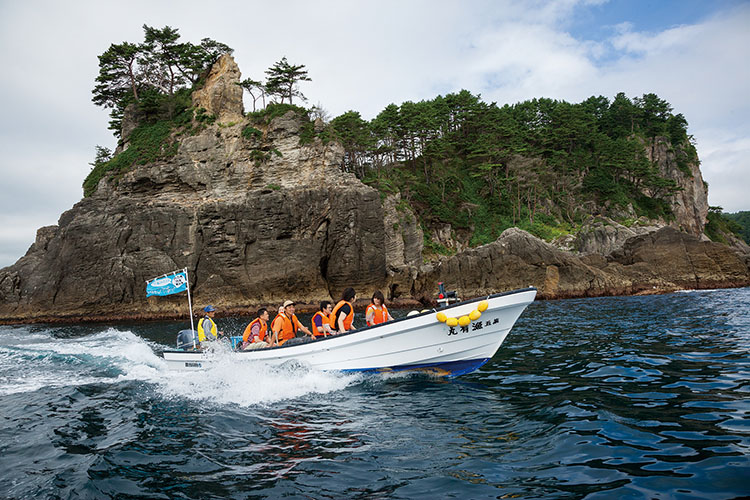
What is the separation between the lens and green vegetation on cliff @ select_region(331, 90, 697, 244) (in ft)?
161

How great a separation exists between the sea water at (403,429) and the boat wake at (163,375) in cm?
6

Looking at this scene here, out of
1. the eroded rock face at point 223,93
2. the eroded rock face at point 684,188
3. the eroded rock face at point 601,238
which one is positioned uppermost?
the eroded rock face at point 223,93

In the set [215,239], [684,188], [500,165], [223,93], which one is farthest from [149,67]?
[684,188]

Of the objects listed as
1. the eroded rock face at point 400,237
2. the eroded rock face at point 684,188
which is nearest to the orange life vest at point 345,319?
the eroded rock face at point 400,237

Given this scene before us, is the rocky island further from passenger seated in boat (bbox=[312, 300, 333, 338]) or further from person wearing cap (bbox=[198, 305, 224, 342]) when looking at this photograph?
passenger seated in boat (bbox=[312, 300, 333, 338])

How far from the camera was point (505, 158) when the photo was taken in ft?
172

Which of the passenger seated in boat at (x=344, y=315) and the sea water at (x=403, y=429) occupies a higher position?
the passenger seated in boat at (x=344, y=315)

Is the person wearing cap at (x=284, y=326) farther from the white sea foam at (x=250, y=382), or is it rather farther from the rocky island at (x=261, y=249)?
the rocky island at (x=261, y=249)

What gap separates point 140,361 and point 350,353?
320 inches

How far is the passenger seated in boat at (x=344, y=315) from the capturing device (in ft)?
32.2

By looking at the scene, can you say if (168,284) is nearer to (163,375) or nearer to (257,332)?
(163,375)

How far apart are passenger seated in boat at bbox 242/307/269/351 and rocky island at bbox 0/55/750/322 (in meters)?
20.8

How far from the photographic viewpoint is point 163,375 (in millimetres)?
11352

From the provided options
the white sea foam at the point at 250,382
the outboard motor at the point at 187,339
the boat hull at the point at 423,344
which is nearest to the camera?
the white sea foam at the point at 250,382
